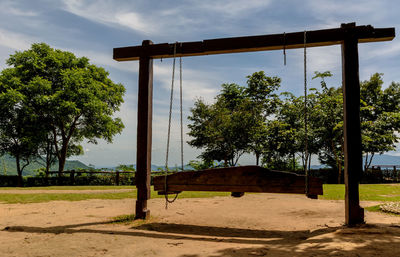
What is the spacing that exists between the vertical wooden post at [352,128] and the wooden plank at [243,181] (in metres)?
0.75

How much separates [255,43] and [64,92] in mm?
→ 22947

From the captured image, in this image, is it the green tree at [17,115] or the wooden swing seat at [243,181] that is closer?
the wooden swing seat at [243,181]

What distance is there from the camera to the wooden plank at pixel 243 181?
535 cm

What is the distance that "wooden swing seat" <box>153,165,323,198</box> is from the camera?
5.34 metres

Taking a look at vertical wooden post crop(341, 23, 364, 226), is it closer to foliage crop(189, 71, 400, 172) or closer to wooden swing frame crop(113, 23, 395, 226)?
wooden swing frame crop(113, 23, 395, 226)

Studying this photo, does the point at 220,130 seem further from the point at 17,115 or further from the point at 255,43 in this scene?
the point at 255,43

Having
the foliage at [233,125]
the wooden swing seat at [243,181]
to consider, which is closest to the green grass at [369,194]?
the wooden swing seat at [243,181]

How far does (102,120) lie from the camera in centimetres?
2773

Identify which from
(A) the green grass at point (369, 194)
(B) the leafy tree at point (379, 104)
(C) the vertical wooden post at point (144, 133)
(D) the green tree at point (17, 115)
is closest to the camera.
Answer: (C) the vertical wooden post at point (144, 133)

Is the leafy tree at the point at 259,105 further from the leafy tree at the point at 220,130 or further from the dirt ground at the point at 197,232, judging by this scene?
the dirt ground at the point at 197,232

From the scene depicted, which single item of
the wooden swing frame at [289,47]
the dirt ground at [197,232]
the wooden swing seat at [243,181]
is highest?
the wooden swing frame at [289,47]

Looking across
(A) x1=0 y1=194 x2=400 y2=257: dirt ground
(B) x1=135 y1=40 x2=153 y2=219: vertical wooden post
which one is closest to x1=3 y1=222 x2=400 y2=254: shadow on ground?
(A) x1=0 y1=194 x2=400 y2=257: dirt ground

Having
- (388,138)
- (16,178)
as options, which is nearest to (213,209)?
(16,178)

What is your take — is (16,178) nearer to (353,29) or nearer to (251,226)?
(251,226)
